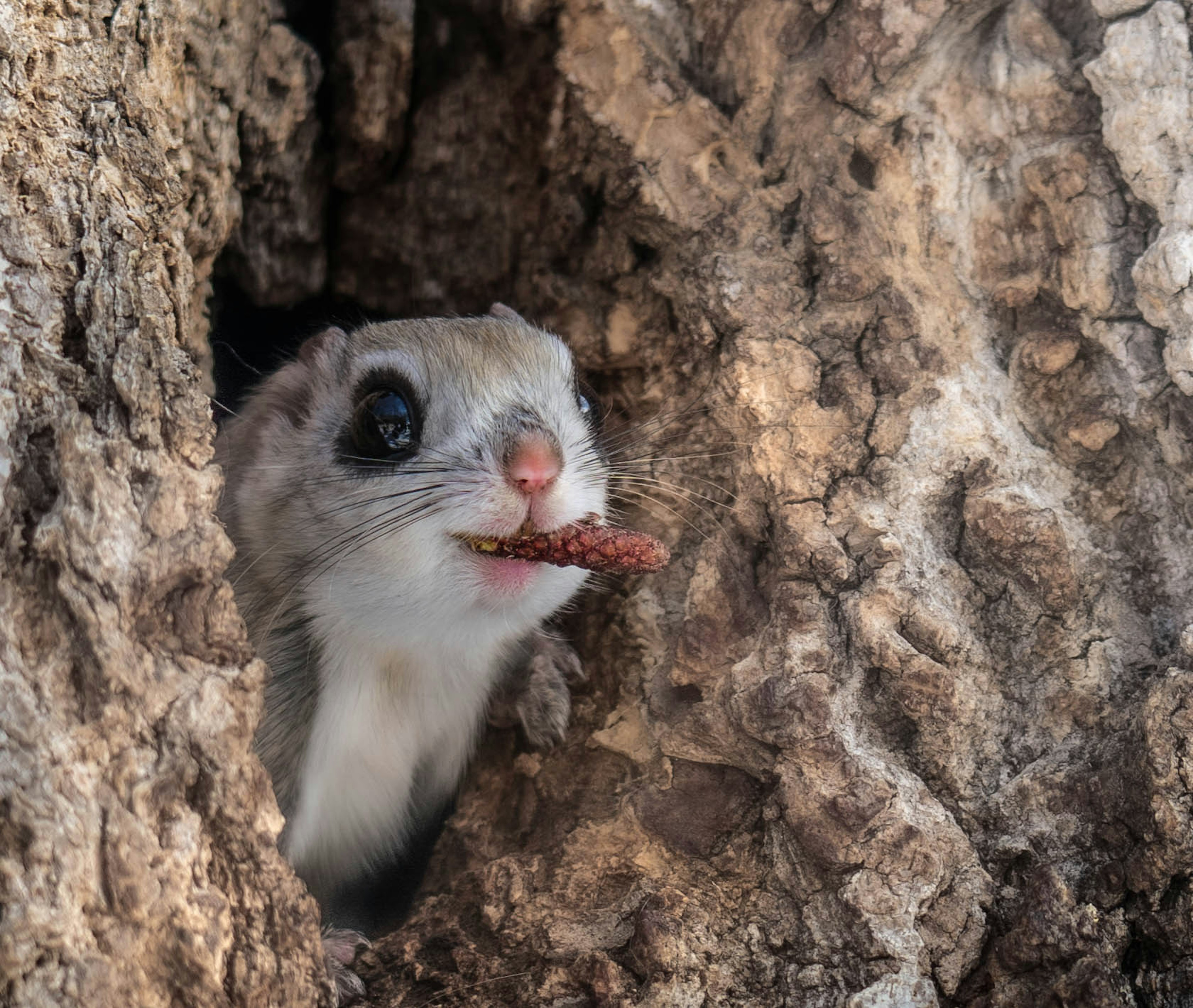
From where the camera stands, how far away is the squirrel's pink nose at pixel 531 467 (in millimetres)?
2152

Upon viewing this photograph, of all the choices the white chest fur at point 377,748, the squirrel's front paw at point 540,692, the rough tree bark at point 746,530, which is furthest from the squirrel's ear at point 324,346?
the squirrel's front paw at point 540,692

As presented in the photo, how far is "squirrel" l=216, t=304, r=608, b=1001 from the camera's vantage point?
2258 millimetres

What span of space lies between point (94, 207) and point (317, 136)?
164 centimetres

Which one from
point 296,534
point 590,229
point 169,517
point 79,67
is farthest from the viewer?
point 590,229

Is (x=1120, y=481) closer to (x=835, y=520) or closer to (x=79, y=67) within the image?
(x=835, y=520)

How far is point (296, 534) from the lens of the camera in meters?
2.54

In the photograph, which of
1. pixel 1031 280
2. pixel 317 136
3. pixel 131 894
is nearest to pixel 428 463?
pixel 131 894

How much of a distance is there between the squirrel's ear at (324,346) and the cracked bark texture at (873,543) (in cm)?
68

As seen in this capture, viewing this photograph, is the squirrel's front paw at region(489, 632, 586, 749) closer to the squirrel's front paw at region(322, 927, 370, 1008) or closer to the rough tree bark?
the rough tree bark

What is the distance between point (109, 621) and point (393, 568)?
75cm

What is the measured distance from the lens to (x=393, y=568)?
2.29 meters

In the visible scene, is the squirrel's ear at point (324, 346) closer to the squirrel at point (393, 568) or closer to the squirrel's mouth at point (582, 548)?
the squirrel at point (393, 568)

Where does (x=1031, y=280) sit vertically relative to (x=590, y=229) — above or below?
above

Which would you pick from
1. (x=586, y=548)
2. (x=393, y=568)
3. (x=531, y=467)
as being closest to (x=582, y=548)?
(x=586, y=548)
